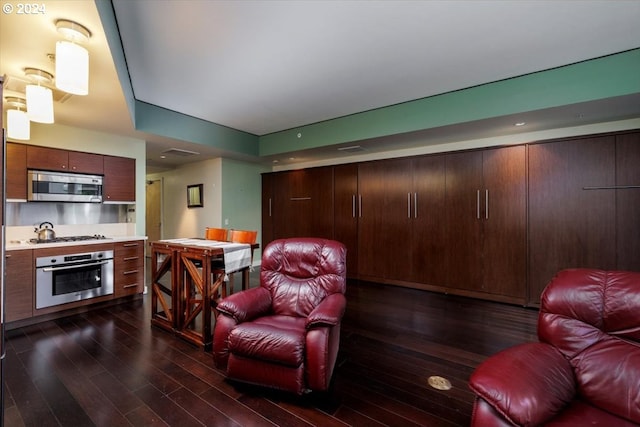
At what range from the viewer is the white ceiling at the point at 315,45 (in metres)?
2.01

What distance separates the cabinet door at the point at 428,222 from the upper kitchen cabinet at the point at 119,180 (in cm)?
451

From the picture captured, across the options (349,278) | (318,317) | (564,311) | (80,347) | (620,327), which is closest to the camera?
(620,327)

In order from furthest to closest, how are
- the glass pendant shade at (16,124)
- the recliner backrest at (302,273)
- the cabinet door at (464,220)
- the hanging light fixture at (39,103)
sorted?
the cabinet door at (464,220), the glass pendant shade at (16,124), the recliner backrest at (302,273), the hanging light fixture at (39,103)

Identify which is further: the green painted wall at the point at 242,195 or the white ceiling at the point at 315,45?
the green painted wall at the point at 242,195

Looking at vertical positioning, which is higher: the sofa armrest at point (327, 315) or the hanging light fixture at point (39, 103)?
the hanging light fixture at point (39, 103)

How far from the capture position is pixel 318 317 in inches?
72.0

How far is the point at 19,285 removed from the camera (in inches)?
119

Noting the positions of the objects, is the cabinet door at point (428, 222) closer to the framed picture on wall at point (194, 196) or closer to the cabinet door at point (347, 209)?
the cabinet door at point (347, 209)

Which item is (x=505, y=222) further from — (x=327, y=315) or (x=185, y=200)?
(x=185, y=200)

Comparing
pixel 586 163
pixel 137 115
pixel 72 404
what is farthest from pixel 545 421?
pixel 137 115

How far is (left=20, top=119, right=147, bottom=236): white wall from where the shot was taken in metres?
3.48

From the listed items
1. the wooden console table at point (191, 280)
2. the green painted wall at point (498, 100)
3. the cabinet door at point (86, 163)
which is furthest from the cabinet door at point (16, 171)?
the green painted wall at point (498, 100)

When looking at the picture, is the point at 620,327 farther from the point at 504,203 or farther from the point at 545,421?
the point at 504,203

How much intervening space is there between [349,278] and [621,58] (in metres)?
4.50
